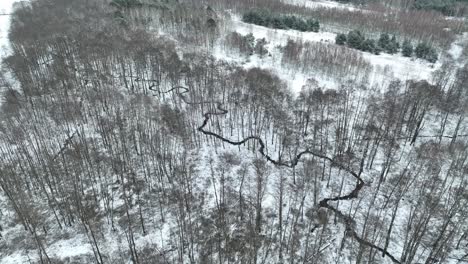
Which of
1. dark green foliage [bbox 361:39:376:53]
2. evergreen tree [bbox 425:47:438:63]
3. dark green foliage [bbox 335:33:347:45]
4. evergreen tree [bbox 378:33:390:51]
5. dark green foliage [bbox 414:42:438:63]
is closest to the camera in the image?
evergreen tree [bbox 425:47:438:63]

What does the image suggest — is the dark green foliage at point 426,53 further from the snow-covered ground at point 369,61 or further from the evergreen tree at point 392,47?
the evergreen tree at point 392,47

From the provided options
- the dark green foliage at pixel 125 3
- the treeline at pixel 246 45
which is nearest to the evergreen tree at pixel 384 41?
the treeline at pixel 246 45

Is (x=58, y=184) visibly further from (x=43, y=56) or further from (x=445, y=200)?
(x=445, y=200)

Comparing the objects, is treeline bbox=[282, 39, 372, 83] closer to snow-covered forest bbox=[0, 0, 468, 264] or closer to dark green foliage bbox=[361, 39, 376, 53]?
snow-covered forest bbox=[0, 0, 468, 264]

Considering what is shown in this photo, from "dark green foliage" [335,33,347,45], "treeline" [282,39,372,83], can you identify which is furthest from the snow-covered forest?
"dark green foliage" [335,33,347,45]

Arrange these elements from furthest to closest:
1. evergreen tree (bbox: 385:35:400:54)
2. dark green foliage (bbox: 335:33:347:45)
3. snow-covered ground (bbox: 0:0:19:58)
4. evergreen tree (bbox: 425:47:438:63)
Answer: dark green foliage (bbox: 335:33:347:45) → snow-covered ground (bbox: 0:0:19:58) → evergreen tree (bbox: 385:35:400:54) → evergreen tree (bbox: 425:47:438:63)

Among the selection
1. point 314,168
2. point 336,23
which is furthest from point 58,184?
point 336,23
